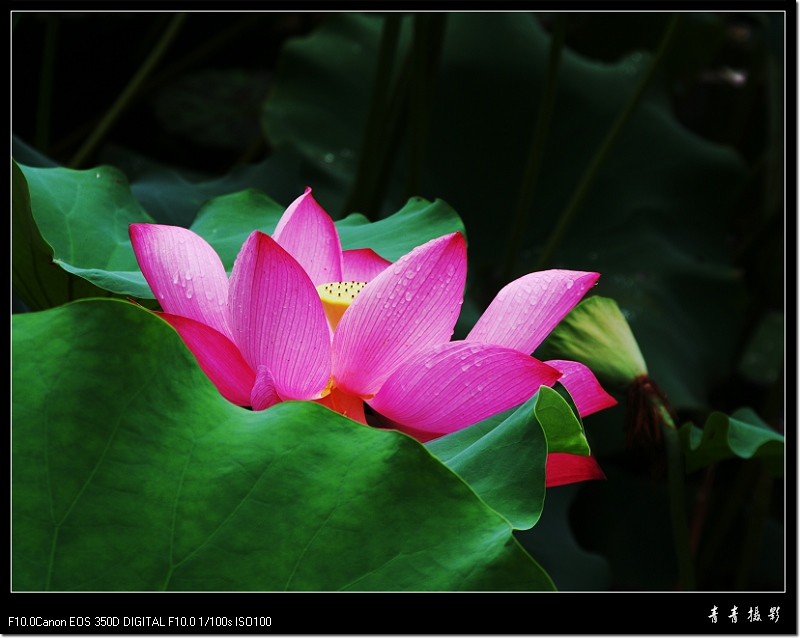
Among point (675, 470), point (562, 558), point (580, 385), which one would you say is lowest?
point (562, 558)

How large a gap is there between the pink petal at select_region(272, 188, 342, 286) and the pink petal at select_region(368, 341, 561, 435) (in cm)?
13

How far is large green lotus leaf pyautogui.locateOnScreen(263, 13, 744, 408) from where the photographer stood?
1.20 meters

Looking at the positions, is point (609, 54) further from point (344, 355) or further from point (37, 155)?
point (344, 355)

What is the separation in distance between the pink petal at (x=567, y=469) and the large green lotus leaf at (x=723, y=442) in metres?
0.18

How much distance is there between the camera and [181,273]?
0.41 metres

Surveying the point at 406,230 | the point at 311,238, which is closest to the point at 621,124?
the point at 406,230

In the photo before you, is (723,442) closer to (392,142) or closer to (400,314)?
(400,314)

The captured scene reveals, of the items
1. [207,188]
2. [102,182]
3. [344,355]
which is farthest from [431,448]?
[207,188]

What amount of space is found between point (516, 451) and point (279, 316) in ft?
0.42

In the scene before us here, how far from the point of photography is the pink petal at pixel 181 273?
0.41 m

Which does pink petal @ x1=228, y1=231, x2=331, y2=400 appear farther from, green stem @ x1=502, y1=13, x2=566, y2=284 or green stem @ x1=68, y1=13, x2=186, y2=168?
green stem @ x1=68, y1=13, x2=186, y2=168

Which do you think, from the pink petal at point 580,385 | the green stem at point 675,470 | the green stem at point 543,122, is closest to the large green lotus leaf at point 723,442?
the green stem at point 675,470

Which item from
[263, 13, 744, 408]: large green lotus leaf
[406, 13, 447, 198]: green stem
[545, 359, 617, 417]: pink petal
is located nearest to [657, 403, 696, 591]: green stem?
[545, 359, 617, 417]: pink petal

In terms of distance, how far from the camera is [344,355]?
402 millimetres
